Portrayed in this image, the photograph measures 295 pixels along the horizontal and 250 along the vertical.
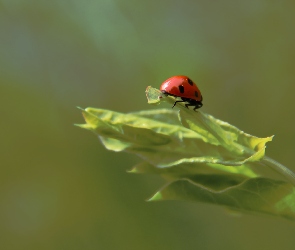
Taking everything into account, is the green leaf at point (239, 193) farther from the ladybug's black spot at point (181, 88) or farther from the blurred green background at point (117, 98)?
the blurred green background at point (117, 98)

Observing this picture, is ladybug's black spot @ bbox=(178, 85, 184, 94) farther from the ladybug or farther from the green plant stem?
the green plant stem

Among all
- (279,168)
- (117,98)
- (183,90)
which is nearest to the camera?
(279,168)

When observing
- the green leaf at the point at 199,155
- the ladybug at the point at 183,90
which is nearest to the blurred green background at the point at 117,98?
the ladybug at the point at 183,90

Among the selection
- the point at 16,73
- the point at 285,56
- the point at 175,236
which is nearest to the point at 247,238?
the point at 175,236

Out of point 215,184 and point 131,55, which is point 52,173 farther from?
point 215,184

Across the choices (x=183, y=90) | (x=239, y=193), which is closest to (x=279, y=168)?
(x=239, y=193)

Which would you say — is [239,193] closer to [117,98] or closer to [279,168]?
[279,168]

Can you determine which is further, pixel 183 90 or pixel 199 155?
pixel 183 90
